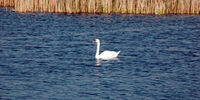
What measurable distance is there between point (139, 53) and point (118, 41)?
4.28m

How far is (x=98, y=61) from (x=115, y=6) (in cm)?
1716

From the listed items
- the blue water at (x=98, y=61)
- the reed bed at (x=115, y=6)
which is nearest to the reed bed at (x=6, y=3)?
the reed bed at (x=115, y=6)

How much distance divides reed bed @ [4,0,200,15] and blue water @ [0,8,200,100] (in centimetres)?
72

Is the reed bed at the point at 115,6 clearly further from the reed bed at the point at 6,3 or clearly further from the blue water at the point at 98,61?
the reed bed at the point at 6,3

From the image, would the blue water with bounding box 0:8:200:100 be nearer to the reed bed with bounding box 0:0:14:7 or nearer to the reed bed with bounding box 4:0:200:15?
the reed bed with bounding box 4:0:200:15

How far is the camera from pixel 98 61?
2227cm

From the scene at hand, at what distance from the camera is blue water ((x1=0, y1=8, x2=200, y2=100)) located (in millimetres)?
16141

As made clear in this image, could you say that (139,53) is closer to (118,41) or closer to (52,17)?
(118,41)

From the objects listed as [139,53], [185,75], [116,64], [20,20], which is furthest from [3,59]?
[20,20]

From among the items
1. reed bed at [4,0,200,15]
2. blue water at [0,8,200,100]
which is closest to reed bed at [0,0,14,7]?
reed bed at [4,0,200,15]

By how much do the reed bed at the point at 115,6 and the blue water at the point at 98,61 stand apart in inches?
28.2

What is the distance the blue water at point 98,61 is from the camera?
1614 centimetres

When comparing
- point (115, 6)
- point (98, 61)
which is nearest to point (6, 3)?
point (115, 6)

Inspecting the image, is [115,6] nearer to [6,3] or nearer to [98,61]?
[6,3]
